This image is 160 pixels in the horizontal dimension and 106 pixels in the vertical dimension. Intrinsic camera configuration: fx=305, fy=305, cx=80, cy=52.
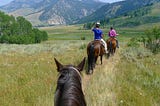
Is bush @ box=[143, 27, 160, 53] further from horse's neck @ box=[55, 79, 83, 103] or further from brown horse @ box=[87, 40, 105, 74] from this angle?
horse's neck @ box=[55, 79, 83, 103]

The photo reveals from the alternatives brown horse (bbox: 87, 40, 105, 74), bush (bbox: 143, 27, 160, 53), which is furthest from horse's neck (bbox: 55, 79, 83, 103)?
bush (bbox: 143, 27, 160, 53)

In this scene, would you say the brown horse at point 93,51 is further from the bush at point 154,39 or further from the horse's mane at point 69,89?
the horse's mane at point 69,89

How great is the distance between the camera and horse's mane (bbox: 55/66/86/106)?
137 inches

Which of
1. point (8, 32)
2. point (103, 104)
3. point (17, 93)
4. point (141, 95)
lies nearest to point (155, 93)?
point (141, 95)

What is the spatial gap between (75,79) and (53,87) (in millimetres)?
5465

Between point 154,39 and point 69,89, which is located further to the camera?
A: point 154,39

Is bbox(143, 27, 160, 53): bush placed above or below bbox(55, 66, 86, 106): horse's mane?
below

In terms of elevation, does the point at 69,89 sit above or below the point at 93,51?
above

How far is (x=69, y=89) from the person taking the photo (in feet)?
11.9

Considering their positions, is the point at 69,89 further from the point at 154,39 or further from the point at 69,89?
the point at 154,39

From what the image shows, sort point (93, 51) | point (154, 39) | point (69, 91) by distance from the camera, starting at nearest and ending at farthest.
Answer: point (69, 91) → point (93, 51) → point (154, 39)

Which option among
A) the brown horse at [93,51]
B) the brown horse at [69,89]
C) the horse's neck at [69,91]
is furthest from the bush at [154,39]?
the horse's neck at [69,91]

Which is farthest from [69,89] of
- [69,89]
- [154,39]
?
[154,39]

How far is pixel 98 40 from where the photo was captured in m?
16.0
